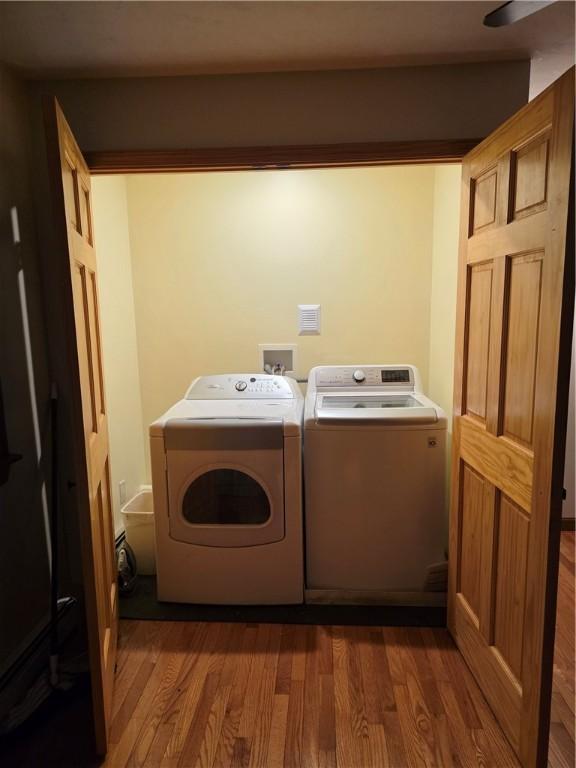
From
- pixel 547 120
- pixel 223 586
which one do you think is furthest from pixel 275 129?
pixel 223 586

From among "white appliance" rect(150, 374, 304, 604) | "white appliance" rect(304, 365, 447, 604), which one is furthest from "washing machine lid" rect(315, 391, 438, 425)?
"white appliance" rect(150, 374, 304, 604)

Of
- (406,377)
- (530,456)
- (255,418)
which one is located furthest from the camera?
(406,377)

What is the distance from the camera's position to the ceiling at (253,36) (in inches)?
53.2

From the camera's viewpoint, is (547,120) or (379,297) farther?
(379,297)

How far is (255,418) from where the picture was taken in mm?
2158

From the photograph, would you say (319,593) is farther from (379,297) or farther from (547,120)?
(547,120)

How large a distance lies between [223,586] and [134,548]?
1.91 ft

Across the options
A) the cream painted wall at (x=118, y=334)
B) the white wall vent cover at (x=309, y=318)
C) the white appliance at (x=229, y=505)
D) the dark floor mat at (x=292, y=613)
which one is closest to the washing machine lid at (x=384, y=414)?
the white appliance at (x=229, y=505)

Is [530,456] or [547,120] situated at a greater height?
[547,120]

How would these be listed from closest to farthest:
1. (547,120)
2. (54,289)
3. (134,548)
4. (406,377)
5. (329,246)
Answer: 1. (547,120)
2. (54,289)
3. (134,548)
4. (406,377)
5. (329,246)

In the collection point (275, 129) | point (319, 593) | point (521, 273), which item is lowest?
point (319, 593)

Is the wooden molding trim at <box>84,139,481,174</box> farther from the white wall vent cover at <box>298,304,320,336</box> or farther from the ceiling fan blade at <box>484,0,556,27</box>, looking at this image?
the white wall vent cover at <box>298,304,320,336</box>

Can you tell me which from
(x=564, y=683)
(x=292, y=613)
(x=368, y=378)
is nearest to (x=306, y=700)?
(x=292, y=613)

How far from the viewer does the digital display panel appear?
106 inches
